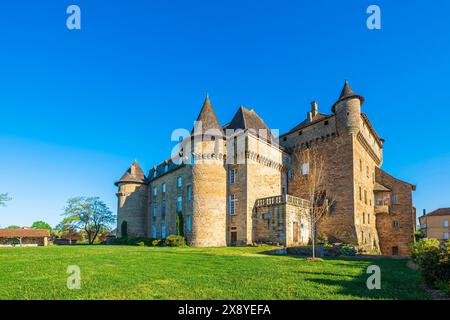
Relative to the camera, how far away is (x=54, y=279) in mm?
9172

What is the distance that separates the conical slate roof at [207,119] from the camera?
29.4m

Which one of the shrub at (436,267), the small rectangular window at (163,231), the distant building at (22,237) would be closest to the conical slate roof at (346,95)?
the shrub at (436,267)

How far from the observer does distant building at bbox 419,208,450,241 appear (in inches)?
2226

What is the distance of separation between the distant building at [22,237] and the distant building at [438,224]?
71.2 metres

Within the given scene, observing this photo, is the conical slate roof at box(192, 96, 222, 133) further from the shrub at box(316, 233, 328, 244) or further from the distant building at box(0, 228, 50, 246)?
the distant building at box(0, 228, 50, 246)

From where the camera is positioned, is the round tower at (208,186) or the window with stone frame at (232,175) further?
the window with stone frame at (232,175)

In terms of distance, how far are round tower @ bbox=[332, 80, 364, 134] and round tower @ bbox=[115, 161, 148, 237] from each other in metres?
30.1

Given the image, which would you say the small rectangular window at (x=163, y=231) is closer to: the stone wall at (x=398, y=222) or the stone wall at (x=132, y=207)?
the stone wall at (x=132, y=207)

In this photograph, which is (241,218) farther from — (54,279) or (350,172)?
(54,279)

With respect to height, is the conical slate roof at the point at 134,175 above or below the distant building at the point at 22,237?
above

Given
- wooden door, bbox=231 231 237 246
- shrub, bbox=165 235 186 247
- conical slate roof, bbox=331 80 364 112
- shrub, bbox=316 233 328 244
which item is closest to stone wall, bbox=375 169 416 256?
shrub, bbox=316 233 328 244

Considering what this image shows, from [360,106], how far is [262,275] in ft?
80.4
